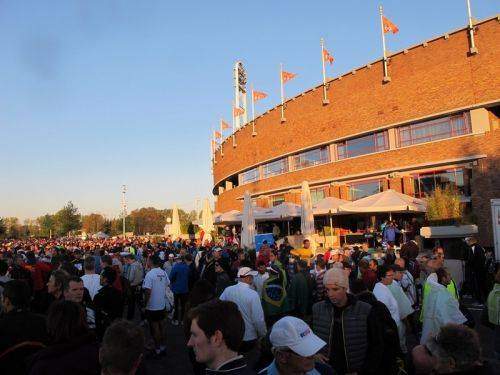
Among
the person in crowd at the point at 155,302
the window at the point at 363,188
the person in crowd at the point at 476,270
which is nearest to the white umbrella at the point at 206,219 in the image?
the window at the point at 363,188

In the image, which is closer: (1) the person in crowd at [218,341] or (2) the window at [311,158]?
(1) the person in crowd at [218,341]

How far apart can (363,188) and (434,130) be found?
21.8ft

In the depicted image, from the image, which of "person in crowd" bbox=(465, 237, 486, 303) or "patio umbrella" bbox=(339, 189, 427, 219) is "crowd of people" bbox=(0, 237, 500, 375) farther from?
"patio umbrella" bbox=(339, 189, 427, 219)

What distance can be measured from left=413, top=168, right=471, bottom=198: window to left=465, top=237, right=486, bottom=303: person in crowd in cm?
1312

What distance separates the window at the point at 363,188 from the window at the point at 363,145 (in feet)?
7.41

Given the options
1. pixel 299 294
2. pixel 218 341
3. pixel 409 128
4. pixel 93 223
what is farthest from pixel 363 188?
pixel 93 223

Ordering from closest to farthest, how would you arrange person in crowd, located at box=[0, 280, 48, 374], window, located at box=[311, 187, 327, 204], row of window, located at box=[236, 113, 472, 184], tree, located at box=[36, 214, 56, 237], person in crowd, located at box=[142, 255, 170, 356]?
person in crowd, located at box=[0, 280, 48, 374], person in crowd, located at box=[142, 255, 170, 356], row of window, located at box=[236, 113, 472, 184], window, located at box=[311, 187, 327, 204], tree, located at box=[36, 214, 56, 237]

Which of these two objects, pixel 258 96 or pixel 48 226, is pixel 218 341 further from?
pixel 48 226

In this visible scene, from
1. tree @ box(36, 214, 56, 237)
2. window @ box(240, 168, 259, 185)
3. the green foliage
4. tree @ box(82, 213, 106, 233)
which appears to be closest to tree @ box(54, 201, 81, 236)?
tree @ box(36, 214, 56, 237)

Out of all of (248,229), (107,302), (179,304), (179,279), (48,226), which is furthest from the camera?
(48,226)

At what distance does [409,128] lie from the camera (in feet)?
95.3

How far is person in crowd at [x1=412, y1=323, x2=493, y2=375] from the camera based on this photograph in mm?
3027

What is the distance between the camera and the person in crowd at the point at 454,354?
3027mm

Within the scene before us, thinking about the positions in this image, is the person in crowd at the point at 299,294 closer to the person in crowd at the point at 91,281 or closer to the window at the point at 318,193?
the person in crowd at the point at 91,281
